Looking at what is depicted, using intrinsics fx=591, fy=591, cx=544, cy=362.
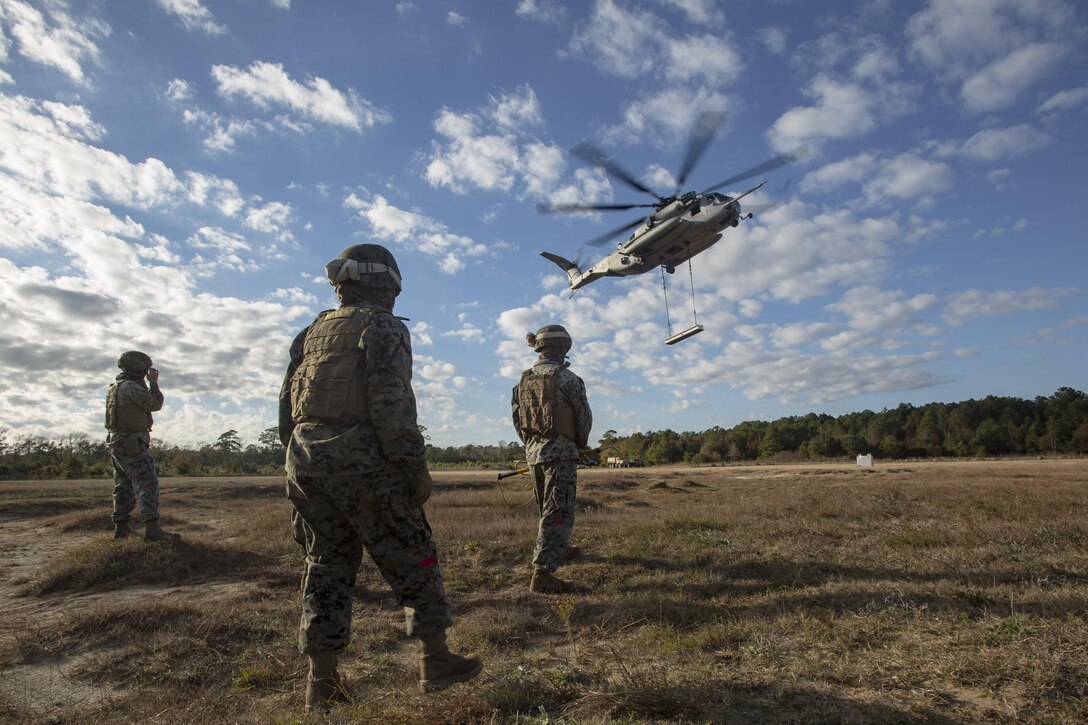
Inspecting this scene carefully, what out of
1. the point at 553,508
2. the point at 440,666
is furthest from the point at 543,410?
the point at 440,666

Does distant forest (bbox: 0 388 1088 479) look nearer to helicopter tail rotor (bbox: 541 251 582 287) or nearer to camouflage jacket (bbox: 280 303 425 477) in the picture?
helicopter tail rotor (bbox: 541 251 582 287)

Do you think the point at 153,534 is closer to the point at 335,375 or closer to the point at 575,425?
the point at 575,425

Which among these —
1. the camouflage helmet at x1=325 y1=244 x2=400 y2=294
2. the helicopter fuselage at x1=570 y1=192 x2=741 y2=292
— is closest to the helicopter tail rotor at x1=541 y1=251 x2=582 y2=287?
the helicopter fuselage at x1=570 y1=192 x2=741 y2=292

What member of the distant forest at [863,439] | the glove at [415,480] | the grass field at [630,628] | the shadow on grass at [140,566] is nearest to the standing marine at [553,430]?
the grass field at [630,628]

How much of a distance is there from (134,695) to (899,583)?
5602 millimetres

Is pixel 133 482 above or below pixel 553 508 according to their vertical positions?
above

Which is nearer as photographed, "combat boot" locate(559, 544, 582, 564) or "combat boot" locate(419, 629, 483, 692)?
"combat boot" locate(419, 629, 483, 692)

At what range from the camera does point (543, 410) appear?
6.79m

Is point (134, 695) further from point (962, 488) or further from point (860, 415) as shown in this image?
point (860, 415)

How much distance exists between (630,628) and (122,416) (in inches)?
311

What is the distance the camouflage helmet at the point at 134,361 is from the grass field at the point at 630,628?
243 centimetres

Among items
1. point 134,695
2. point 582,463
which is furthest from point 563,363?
point 134,695

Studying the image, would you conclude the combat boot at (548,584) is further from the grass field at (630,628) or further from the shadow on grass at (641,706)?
the shadow on grass at (641,706)

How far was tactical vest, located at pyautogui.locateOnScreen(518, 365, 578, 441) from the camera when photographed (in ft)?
22.1
